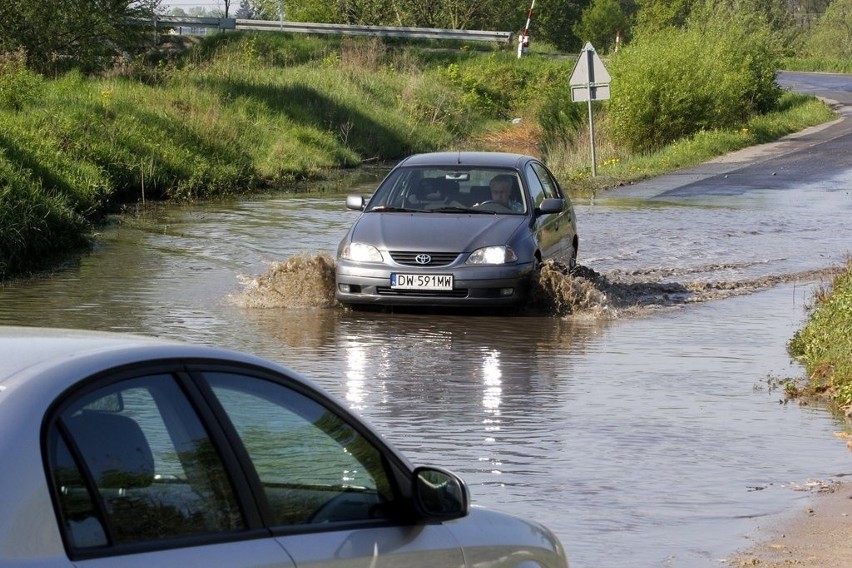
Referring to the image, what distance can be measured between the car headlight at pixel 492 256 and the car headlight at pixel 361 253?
2.83 feet

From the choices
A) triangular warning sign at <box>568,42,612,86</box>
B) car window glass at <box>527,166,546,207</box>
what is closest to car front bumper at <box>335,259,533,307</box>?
car window glass at <box>527,166,546,207</box>

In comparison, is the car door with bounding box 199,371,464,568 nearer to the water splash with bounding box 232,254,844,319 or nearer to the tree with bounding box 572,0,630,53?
the water splash with bounding box 232,254,844,319

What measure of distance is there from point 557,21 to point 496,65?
38.5 metres

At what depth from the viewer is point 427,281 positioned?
13.6 metres

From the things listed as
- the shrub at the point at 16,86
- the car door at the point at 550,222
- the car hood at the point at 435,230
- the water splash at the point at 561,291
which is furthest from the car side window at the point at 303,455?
the shrub at the point at 16,86

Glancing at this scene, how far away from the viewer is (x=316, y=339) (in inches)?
506

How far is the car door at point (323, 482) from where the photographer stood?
3557mm

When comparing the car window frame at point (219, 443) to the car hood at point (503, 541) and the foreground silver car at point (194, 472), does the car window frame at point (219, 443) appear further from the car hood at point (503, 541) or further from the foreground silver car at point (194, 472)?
the car hood at point (503, 541)

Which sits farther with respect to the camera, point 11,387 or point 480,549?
point 480,549

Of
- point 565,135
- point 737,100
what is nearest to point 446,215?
point 565,135

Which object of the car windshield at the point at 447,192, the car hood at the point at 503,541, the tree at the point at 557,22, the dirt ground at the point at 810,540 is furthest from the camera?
the tree at the point at 557,22

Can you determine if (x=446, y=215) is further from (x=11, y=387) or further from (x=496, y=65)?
(x=496, y=65)

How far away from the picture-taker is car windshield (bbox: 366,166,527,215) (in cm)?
1458

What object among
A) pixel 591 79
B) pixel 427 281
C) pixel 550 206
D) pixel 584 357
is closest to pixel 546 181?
pixel 550 206
